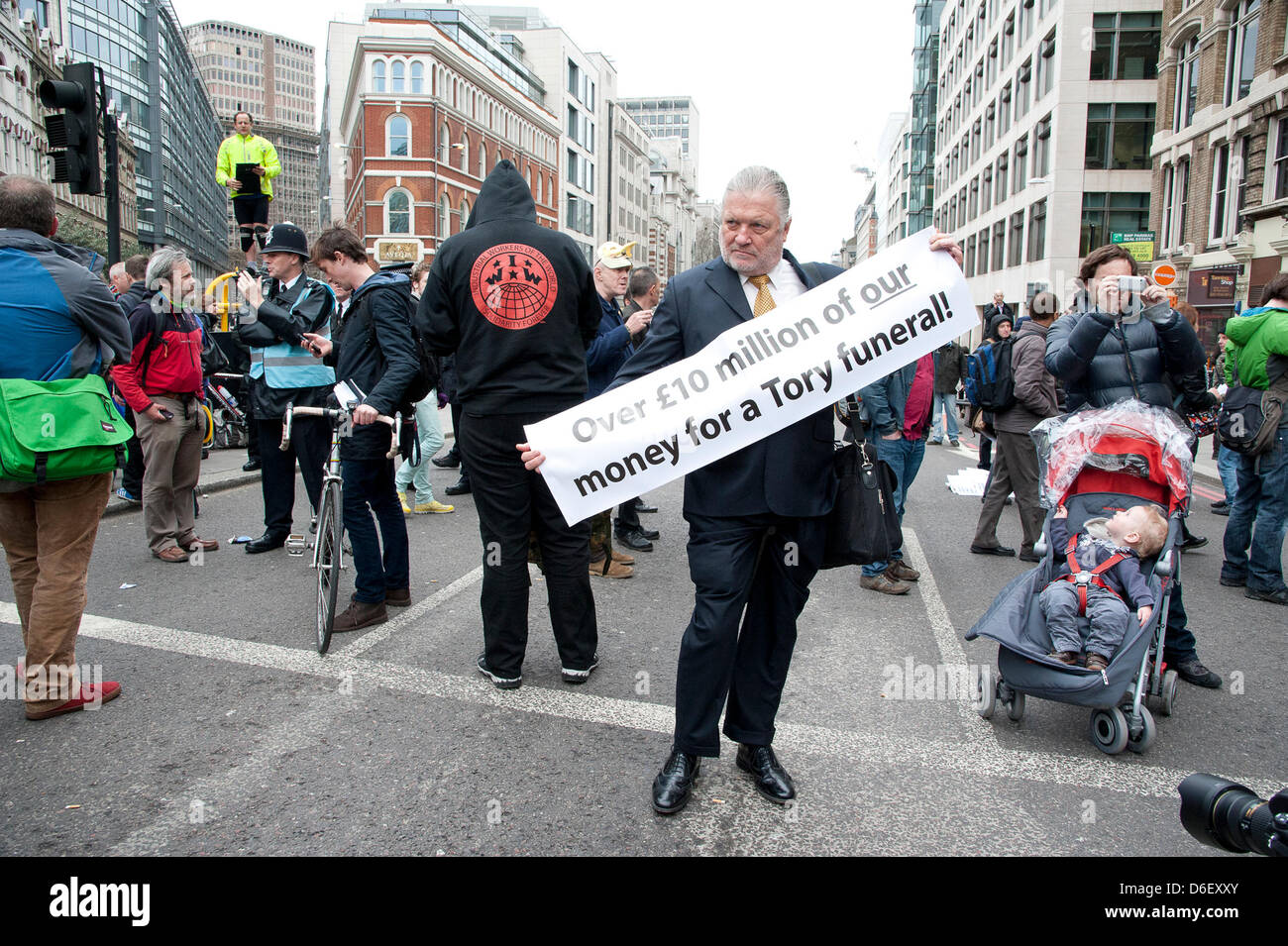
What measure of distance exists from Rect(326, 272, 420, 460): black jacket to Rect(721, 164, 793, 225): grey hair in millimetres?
2402

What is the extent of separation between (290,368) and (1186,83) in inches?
1218

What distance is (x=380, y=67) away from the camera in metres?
54.5

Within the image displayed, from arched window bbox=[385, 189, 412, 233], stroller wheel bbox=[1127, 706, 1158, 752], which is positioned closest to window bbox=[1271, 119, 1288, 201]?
stroller wheel bbox=[1127, 706, 1158, 752]

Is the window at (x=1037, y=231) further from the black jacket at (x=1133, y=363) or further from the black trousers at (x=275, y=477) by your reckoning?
the black trousers at (x=275, y=477)

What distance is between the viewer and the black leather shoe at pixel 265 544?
6773 millimetres

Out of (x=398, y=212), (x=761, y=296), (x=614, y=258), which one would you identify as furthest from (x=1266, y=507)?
(x=398, y=212)

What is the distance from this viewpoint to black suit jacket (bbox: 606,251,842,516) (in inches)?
119

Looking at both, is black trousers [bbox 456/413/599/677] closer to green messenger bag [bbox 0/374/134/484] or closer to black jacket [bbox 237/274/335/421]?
green messenger bag [bbox 0/374/134/484]

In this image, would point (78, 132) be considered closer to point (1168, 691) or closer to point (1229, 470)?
point (1168, 691)

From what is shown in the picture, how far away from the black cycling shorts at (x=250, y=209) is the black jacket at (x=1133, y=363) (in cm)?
965

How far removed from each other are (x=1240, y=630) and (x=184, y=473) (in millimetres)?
7372

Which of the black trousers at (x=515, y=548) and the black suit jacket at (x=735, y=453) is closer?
the black suit jacket at (x=735, y=453)

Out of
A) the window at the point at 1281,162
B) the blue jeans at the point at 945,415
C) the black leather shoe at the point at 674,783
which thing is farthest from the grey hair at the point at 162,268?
the window at the point at 1281,162

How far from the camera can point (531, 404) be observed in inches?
160
